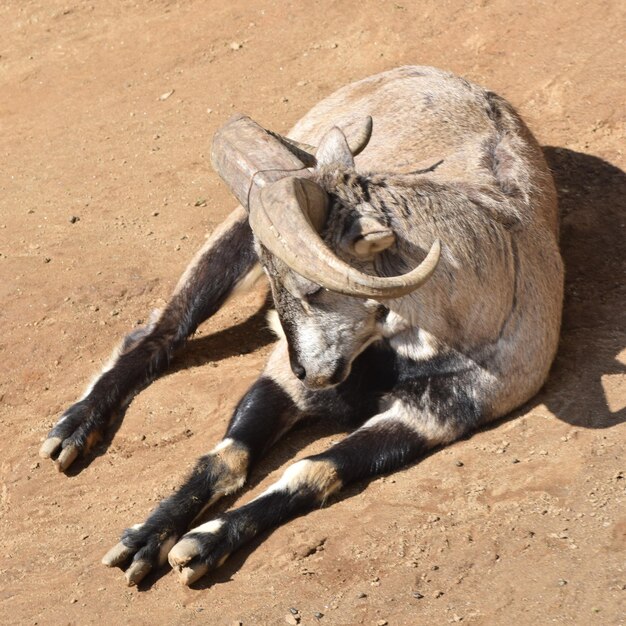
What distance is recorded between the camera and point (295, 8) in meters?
11.1

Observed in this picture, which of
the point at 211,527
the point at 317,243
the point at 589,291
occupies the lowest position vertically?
the point at 589,291

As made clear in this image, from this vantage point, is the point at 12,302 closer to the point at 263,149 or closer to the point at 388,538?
the point at 263,149

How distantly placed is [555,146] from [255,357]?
3.19 meters

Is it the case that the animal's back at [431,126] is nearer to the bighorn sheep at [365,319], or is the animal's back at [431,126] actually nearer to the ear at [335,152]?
the bighorn sheep at [365,319]

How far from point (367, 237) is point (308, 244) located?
0.52m

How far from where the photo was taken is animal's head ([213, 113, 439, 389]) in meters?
4.67

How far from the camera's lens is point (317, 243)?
184 inches

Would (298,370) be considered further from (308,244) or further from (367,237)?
(308,244)

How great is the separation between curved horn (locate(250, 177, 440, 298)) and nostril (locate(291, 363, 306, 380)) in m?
0.83

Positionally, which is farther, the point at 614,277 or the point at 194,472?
the point at 614,277

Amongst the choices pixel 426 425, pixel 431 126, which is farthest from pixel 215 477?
pixel 431 126

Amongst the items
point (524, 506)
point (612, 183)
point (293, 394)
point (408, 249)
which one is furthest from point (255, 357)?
point (612, 183)

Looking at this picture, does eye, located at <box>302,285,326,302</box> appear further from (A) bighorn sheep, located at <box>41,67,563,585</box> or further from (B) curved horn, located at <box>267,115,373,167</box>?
(B) curved horn, located at <box>267,115,373,167</box>

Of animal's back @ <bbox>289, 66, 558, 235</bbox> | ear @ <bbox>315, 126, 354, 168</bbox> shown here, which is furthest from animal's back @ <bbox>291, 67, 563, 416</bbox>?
ear @ <bbox>315, 126, 354, 168</bbox>
